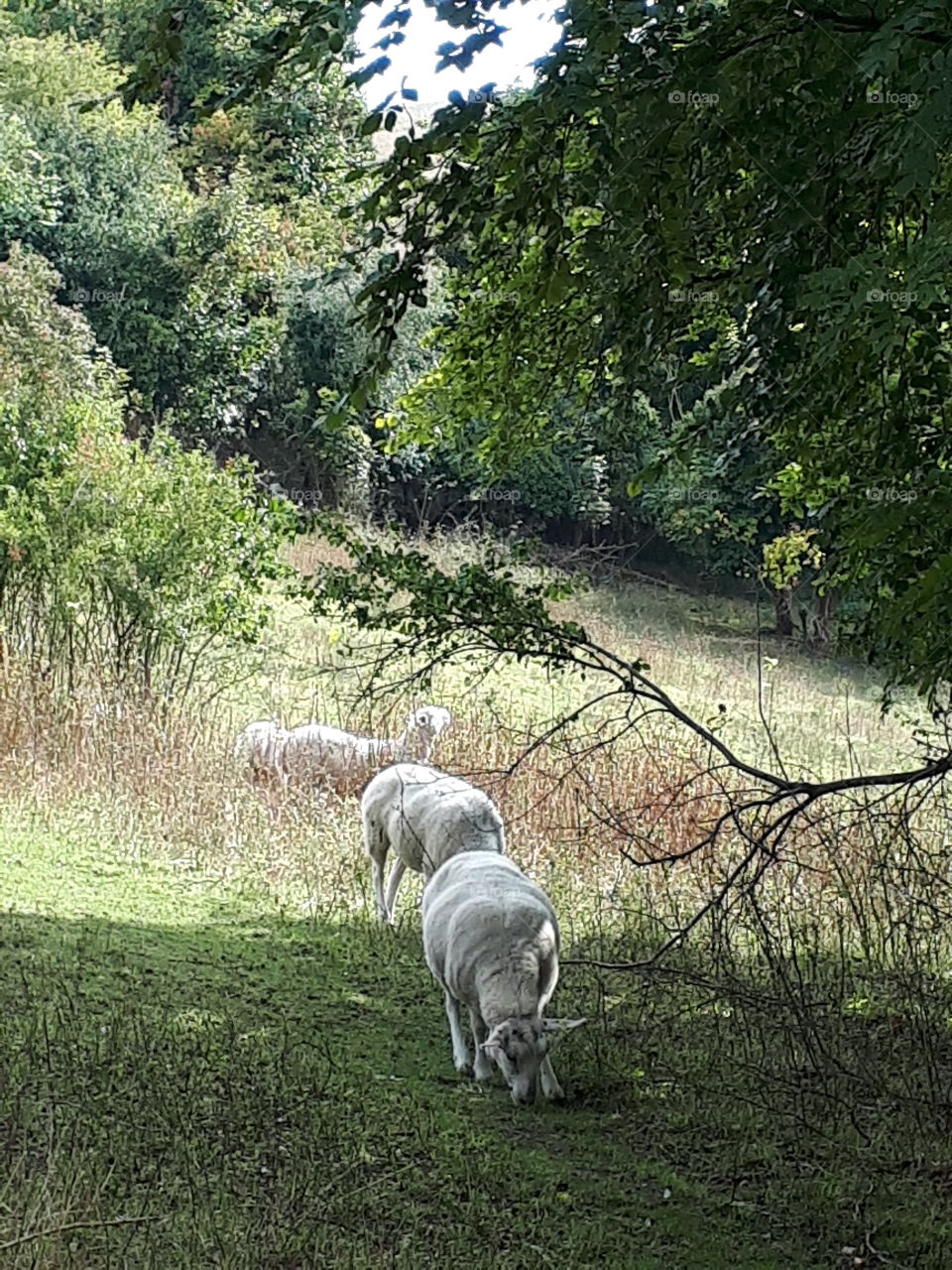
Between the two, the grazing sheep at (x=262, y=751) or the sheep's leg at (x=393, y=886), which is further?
the grazing sheep at (x=262, y=751)

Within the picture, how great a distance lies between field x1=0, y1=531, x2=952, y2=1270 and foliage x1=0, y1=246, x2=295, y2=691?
0.97 m

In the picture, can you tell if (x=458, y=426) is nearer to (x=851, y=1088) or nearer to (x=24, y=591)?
(x=851, y=1088)

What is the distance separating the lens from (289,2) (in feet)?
16.0

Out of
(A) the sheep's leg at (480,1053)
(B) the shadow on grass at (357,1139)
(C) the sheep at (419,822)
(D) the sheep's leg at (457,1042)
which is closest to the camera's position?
(B) the shadow on grass at (357,1139)

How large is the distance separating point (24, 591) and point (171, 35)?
961cm

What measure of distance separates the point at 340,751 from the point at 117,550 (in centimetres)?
298

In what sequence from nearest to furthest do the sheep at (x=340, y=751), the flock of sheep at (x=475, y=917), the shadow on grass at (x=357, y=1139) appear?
the shadow on grass at (x=357, y=1139), the flock of sheep at (x=475, y=917), the sheep at (x=340, y=751)

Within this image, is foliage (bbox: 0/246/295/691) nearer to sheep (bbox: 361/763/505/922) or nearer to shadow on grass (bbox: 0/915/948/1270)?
sheep (bbox: 361/763/505/922)

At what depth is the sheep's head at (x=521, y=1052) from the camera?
6.57 metres

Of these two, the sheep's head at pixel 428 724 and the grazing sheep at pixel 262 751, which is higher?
the sheep's head at pixel 428 724

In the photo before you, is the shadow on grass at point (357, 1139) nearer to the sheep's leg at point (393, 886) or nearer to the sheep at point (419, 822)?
the sheep at point (419, 822)

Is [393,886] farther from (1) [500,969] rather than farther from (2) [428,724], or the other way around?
(1) [500,969]

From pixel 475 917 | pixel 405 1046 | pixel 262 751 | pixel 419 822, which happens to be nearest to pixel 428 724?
pixel 262 751

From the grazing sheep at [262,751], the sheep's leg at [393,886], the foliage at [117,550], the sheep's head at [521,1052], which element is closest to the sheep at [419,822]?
the sheep's leg at [393,886]
